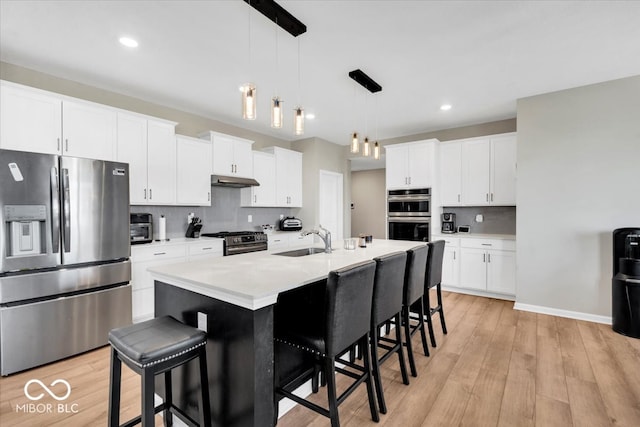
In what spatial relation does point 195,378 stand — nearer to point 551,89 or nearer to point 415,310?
point 415,310

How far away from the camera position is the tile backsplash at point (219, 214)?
13.6 ft

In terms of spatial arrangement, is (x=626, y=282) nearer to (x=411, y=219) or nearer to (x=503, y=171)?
(x=503, y=171)

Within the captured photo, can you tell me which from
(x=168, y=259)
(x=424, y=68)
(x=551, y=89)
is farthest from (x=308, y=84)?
(x=551, y=89)

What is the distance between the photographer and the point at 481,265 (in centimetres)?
446

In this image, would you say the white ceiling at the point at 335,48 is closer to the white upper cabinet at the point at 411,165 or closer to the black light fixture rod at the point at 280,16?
the black light fixture rod at the point at 280,16

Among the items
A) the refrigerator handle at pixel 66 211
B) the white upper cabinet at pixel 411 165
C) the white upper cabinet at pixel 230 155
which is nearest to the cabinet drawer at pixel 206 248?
the white upper cabinet at pixel 230 155

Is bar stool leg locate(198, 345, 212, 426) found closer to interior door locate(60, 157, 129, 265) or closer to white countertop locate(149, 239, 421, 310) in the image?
white countertop locate(149, 239, 421, 310)

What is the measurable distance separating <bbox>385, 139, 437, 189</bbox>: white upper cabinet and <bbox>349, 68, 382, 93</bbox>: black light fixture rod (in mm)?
1791

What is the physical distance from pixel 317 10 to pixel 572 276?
4.01 meters

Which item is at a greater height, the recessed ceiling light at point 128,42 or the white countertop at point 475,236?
the recessed ceiling light at point 128,42

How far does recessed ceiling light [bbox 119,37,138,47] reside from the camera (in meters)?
2.55

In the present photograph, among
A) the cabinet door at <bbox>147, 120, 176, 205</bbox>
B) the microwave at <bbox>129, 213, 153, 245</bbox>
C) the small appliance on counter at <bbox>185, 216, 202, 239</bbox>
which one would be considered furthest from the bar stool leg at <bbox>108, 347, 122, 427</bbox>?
the small appliance on counter at <bbox>185, 216, 202, 239</bbox>

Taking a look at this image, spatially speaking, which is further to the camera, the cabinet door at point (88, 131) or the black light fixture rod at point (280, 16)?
the cabinet door at point (88, 131)

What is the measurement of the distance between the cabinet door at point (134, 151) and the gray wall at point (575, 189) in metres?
4.73
